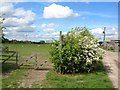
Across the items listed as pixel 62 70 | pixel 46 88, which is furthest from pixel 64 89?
pixel 62 70

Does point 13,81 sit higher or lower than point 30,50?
lower

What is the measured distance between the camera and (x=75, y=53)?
15.7m

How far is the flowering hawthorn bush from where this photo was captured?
51.1ft

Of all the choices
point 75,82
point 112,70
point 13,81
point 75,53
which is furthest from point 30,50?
point 75,82

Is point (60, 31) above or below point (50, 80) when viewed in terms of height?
above

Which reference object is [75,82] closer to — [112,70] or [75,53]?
[75,53]

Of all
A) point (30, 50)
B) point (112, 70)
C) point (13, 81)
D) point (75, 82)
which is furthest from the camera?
point (30, 50)

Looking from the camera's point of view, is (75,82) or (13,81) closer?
(75,82)

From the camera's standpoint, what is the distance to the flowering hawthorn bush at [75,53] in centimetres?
1559

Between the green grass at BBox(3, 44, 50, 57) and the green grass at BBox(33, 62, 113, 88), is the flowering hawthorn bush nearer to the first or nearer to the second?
the green grass at BBox(33, 62, 113, 88)

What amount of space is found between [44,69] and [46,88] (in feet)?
20.3

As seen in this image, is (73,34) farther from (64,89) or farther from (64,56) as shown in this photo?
(64,89)

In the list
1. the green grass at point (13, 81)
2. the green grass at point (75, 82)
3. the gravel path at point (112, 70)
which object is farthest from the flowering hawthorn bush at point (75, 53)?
the green grass at point (13, 81)

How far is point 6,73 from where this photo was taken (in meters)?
15.8
